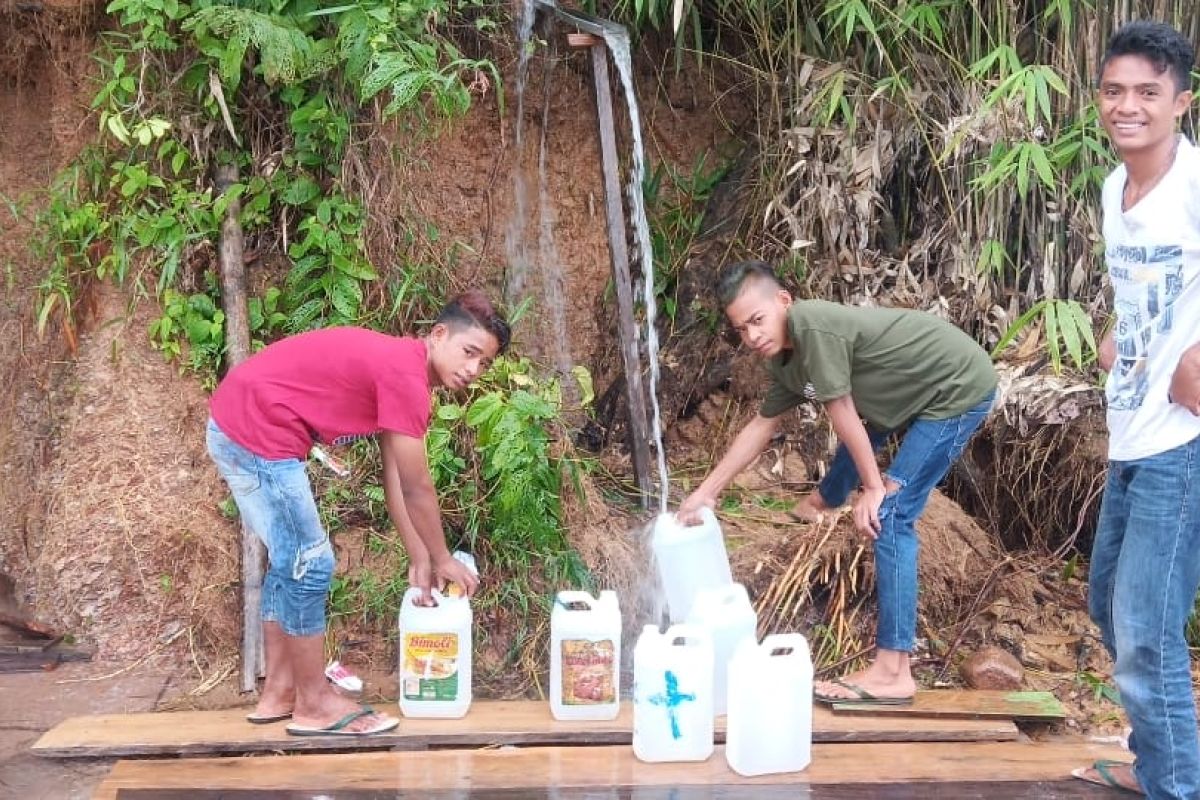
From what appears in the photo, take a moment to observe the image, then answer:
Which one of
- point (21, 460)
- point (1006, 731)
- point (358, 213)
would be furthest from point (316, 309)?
point (1006, 731)

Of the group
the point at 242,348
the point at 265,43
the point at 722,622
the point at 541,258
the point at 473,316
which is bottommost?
the point at 722,622

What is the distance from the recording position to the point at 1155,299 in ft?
10.6

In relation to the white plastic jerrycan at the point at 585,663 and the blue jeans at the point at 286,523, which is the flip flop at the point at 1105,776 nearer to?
the white plastic jerrycan at the point at 585,663

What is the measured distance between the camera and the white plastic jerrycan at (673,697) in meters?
3.93

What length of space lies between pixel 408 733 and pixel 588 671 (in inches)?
24.3

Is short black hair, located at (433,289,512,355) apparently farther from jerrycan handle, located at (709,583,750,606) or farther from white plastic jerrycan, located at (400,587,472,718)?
jerrycan handle, located at (709,583,750,606)

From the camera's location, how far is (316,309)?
5.52 meters

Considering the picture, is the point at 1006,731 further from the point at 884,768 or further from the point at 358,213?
the point at 358,213

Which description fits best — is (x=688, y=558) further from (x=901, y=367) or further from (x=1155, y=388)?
(x=1155, y=388)

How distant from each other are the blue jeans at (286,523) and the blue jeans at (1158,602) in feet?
7.70

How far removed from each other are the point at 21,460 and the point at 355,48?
2407 mm

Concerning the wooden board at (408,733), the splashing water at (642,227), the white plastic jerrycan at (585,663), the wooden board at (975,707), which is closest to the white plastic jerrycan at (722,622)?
the wooden board at (408,733)

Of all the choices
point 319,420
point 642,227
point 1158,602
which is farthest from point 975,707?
point 642,227

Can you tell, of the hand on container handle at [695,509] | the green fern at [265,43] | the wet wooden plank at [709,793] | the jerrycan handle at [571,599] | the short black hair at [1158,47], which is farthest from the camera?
the green fern at [265,43]
